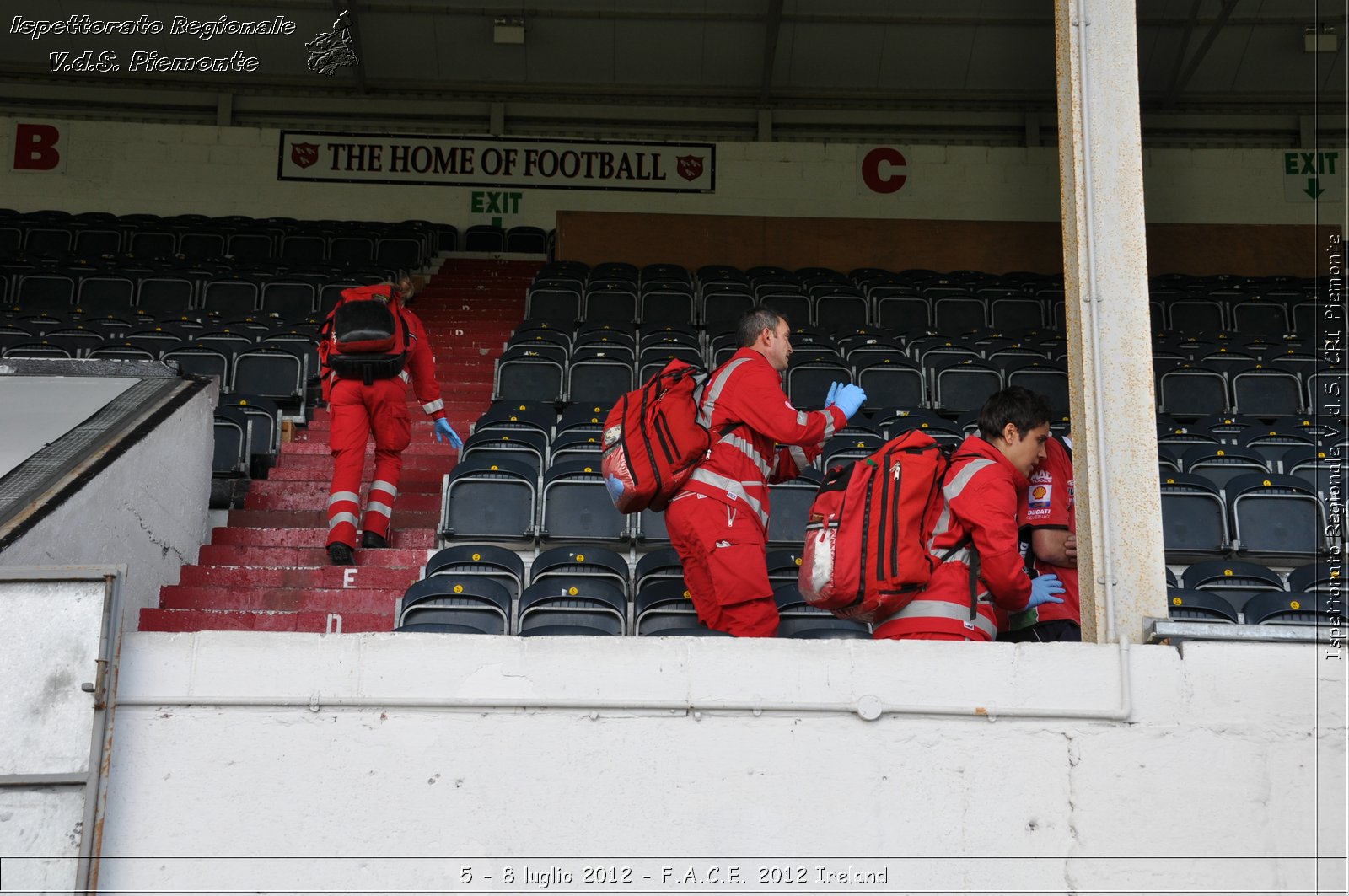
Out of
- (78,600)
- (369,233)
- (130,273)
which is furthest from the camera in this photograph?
(369,233)

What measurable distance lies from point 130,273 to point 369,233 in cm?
260

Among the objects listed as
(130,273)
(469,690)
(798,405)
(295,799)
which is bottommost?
(295,799)

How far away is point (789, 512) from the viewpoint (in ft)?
20.4

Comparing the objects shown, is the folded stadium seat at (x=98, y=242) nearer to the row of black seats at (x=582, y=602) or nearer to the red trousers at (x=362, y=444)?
the red trousers at (x=362, y=444)

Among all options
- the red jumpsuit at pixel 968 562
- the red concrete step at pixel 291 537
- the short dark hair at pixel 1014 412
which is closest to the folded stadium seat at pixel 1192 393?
the red concrete step at pixel 291 537

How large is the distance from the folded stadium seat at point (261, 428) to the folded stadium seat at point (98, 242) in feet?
19.9

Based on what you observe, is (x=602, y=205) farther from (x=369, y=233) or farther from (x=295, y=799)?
(x=295, y=799)

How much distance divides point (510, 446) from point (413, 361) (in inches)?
37.3

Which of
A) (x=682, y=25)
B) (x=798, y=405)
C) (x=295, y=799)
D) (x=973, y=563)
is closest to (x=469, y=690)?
(x=295, y=799)

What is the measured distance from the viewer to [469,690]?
3189 mm

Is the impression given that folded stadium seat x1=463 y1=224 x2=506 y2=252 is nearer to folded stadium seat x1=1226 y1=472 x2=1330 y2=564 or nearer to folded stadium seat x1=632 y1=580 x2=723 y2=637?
folded stadium seat x1=1226 y1=472 x2=1330 y2=564

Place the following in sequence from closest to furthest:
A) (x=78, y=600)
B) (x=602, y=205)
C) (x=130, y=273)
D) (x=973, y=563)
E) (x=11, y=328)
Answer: (x=78, y=600)
(x=973, y=563)
(x=11, y=328)
(x=130, y=273)
(x=602, y=205)

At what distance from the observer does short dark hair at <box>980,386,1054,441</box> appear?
3.80m

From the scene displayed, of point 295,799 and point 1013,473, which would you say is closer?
point 295,799
